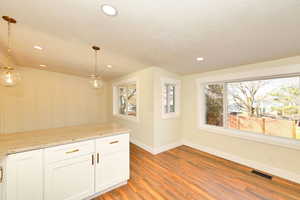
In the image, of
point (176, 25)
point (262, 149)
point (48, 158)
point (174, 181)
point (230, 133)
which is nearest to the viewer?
point (48, 158)

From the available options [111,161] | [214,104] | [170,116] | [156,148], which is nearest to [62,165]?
[111,161]

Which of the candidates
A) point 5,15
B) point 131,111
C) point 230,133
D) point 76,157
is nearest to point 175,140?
point 230,133

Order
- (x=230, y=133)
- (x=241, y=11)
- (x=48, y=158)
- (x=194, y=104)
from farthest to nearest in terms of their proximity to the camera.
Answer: (x=194, y=104) → (x=230, y=133) → (x=48, y=158) → (x=241, y=11)

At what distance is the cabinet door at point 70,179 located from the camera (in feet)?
4.51

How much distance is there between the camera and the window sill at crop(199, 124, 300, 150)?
2.07 m

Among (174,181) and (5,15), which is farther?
(174,181)

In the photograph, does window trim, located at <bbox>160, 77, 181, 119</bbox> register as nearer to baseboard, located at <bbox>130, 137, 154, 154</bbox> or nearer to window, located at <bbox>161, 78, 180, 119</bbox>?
window, located at <bbox>161, 78, 180, 119</bbox>

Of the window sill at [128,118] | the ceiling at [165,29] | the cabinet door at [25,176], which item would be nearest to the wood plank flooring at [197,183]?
the cabinet door at [25,176]

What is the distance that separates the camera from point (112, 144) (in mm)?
1802

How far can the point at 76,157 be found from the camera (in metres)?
1.52

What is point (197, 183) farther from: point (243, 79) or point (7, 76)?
point (7, 76)

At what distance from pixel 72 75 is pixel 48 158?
3.95m

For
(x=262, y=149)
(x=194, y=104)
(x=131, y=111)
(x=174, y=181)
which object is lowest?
(x=174, y=181)

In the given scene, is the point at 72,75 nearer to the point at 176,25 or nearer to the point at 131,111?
the point at 131,111
